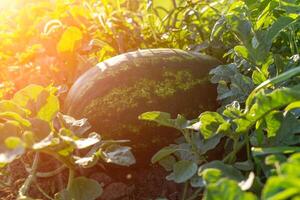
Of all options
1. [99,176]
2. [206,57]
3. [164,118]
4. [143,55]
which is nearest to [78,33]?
[143,55]

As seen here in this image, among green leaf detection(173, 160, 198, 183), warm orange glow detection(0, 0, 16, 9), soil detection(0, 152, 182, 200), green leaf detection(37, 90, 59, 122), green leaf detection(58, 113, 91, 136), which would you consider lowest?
soil detection(0, 152, 182, 200)

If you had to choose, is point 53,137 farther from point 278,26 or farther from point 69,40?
point 69,40

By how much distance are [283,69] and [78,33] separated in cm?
126

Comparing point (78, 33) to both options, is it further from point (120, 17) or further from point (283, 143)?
point (283, 143)

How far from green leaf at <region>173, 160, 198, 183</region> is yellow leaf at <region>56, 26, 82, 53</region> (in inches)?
52.0

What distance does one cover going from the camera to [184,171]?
5.09 feet

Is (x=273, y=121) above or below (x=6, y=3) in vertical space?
above

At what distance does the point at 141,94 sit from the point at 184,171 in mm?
712

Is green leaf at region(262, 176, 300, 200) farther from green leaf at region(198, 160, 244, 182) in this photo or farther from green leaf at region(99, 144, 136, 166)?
green leaf at region(99, 144, 136, 166)

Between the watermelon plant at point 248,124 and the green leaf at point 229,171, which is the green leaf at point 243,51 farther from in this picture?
the green leaf at point 229,171

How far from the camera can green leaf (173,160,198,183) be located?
152cm

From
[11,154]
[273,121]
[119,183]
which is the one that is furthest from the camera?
[119,183]

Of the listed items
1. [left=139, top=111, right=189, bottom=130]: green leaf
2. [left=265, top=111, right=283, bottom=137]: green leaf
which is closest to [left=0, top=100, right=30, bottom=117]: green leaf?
[left=139, top=111, right=189, bottom=130]: green leaf

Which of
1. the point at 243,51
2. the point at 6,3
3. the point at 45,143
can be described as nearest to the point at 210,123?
the point at 243,51
